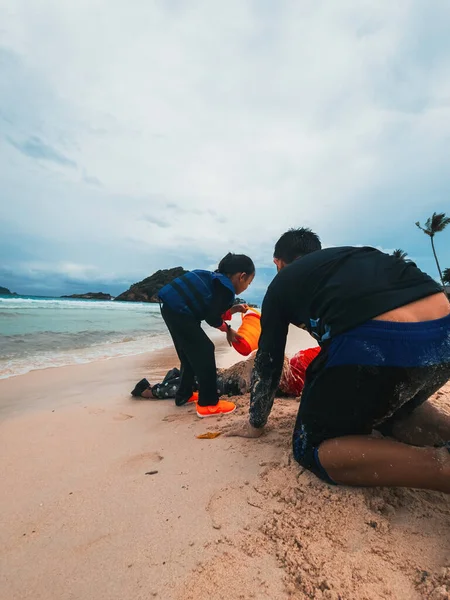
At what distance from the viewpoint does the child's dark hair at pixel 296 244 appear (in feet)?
7.91

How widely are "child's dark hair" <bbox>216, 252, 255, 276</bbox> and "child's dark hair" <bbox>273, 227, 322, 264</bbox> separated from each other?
1.20 metres

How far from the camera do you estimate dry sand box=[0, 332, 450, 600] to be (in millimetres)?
1157

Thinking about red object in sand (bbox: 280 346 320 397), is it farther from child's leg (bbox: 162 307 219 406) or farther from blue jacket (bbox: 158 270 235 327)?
blue jacket (bbox: 158 270 235 327)

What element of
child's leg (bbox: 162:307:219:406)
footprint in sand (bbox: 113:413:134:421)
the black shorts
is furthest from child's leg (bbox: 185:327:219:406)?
the black shorts

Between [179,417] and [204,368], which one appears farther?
[204,368]

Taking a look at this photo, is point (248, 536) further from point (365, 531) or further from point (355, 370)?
point (355, 370)

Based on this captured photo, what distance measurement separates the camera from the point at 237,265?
3668 mm

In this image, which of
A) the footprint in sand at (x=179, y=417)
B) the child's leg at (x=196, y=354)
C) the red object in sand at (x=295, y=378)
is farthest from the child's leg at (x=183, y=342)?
the red object in sand at (x=295, y=378)

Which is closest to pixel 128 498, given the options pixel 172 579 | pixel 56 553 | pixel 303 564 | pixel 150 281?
pixel 56 553

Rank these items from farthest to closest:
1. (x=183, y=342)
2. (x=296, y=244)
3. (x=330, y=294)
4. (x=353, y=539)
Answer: (x=183, y=342)
(x=296, y=244)
(x=330, y=294)
(x=353, y=539)

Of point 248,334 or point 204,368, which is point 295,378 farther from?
point 204,368

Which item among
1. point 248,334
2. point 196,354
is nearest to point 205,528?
point 196,354

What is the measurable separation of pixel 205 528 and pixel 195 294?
226 centimetres

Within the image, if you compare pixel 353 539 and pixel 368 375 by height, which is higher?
pixel 368 375
